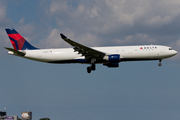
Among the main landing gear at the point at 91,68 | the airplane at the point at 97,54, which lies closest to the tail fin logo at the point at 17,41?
the airplane at the point at 97,54

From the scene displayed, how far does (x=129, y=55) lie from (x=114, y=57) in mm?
2688

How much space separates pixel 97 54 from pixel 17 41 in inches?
658

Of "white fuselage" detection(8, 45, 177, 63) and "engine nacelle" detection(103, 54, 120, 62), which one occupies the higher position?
"white fuselage" detection(8, 45, 177, 63)

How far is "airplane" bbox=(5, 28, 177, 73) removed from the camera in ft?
164

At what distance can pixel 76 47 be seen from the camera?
48.7 m

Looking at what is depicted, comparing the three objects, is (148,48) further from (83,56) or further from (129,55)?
(83,56)

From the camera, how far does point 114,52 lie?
50.6m

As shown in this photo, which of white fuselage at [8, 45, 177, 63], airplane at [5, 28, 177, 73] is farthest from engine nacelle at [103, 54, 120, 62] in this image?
white fuselage at [8, 45, 177, 63]

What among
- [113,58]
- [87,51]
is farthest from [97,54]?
[113,58]

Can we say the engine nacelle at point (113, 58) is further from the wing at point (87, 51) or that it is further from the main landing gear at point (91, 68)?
the main landing gear at point (91, 68)

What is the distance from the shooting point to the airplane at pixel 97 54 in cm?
4984

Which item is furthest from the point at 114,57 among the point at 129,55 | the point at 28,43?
the point at 28,43

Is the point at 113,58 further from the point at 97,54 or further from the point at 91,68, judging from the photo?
the point at 91,68

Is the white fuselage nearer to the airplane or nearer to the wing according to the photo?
the airplane
